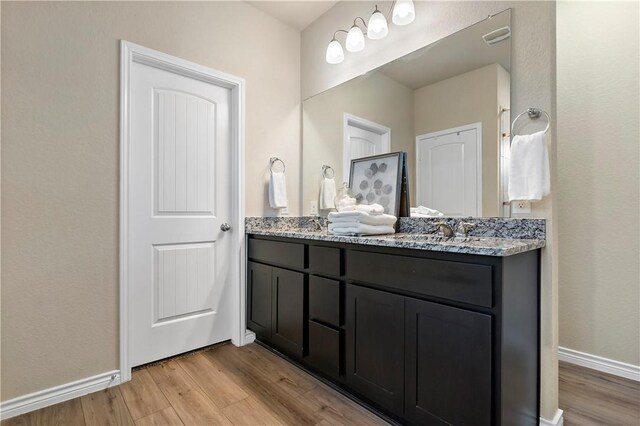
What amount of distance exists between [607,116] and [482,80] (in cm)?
98

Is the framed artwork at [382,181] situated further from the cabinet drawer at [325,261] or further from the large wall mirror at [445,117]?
the cabinet drawer at [325,261]

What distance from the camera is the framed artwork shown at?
79.2 inches

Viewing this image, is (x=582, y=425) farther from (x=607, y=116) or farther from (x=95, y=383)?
(x=95, y=383)

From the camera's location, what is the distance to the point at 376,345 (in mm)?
1457

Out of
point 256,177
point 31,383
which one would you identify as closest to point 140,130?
point 256,177

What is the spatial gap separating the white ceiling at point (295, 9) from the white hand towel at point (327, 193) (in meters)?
1.33

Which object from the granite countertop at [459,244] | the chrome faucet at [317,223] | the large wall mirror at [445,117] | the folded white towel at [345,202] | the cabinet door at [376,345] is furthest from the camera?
the chrome faucet at [317,223]

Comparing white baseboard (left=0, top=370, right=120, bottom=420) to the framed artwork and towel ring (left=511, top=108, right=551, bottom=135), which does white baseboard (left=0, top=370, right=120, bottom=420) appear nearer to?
the framed artwork

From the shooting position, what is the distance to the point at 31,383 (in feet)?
5.14

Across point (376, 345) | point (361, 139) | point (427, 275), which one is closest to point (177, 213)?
point (361, 139)

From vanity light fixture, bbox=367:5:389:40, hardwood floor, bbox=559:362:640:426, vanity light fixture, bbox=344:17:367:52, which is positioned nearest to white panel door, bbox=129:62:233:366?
vanity light fixture, bbox=344:17:367:52

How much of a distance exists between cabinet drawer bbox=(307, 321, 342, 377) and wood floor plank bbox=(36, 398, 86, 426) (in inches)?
44.5

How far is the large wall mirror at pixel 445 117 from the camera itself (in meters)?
1.61

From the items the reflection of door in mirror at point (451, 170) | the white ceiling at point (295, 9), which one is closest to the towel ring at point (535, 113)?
the reflection of door in mirror at point (451, 170)
